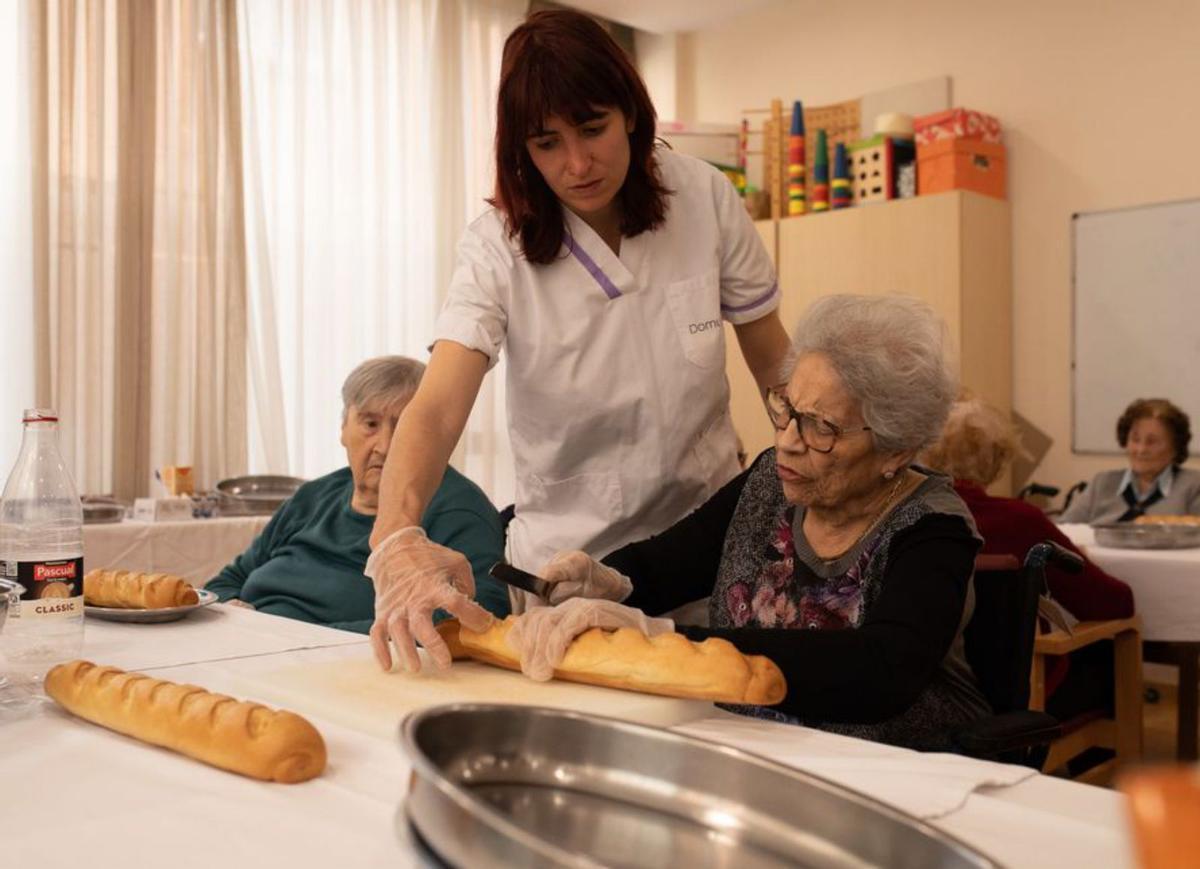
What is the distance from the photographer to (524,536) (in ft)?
6.16

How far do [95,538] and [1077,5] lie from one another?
4071 mm

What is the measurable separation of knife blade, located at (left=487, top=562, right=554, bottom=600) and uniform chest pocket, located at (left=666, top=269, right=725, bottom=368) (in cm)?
52

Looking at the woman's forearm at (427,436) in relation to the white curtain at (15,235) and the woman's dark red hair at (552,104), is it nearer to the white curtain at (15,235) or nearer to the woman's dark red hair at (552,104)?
the woman's dark red hair at (552,104)

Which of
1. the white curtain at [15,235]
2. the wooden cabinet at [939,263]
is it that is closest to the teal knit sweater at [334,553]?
the white curtain at [15,235]

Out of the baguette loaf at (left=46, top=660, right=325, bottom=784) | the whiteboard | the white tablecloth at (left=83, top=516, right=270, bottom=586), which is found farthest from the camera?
the whiteboard

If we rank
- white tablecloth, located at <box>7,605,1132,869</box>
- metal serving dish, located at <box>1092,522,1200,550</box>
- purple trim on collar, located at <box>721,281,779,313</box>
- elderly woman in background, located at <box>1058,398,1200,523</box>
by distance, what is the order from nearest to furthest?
white tablecloth, located at <box>7,605,1132,869</box>, purple trim on collar, located at <box>721,281,779,313</box>, metal serving dish, located at <box>1092,522,1200,550</box>, elderly woman in background, located at <box>1058,398,1200,523</box>

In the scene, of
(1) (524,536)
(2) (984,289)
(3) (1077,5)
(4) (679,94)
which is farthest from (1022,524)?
(4) (679,94)

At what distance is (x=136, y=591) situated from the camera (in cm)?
161

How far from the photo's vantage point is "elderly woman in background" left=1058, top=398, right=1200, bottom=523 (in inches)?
158

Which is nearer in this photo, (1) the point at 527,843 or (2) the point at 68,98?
(1) the point at 527,843

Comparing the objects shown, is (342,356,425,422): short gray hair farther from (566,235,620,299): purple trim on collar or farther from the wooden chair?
the wooden chair

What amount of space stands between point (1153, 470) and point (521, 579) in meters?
3.42

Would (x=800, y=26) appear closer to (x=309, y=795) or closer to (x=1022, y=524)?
(x=1022, y=524)

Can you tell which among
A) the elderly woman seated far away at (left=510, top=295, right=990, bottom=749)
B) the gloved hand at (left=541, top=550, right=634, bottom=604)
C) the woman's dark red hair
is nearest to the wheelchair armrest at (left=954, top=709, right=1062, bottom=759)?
the elderly woman seated far away at (left=510, top=295, right=990, bottom=749)
